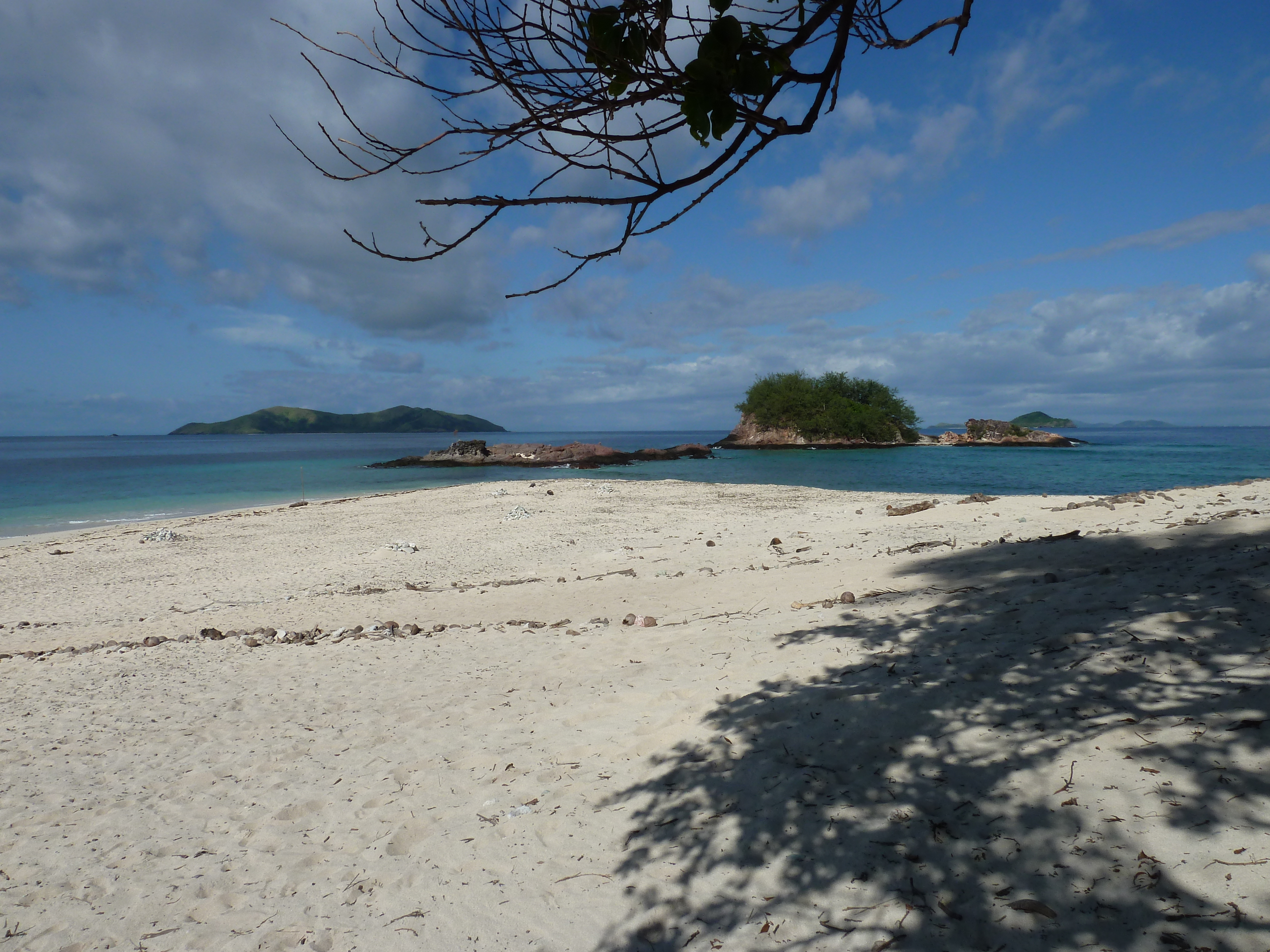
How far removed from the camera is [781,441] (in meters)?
64.9

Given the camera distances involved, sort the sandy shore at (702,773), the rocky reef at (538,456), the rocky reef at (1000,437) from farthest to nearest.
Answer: the rocky reef at (1000,437) < the rocky reef at (538,456) < the sandy shore at (702,773)

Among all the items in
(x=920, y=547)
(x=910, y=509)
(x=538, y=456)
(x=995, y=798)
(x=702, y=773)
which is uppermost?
(x=538, y=456)

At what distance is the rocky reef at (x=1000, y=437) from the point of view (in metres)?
66.2

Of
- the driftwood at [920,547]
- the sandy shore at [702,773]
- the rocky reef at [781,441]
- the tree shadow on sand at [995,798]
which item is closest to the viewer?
the tree shadow on sand at [995,798]

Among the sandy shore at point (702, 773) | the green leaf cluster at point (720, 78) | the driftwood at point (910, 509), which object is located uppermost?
the green leaf cluster at point (720, 78)

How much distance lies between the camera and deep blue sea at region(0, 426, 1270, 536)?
2428 centimetres

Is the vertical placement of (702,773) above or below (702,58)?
below

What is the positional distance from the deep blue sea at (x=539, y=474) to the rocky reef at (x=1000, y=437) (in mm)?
4004

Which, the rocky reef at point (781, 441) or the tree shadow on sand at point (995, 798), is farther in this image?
the rocky reef at point (781, 441)

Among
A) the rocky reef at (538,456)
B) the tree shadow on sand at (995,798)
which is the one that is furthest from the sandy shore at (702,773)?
the rocky reef at (538,456)

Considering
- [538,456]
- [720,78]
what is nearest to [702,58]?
[720,78]

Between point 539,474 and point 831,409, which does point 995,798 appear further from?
point 831,409

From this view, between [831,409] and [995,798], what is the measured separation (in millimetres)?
62641

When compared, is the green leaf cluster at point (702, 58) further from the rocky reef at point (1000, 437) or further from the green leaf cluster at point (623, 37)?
the rocky reef at point (1000, 437)
